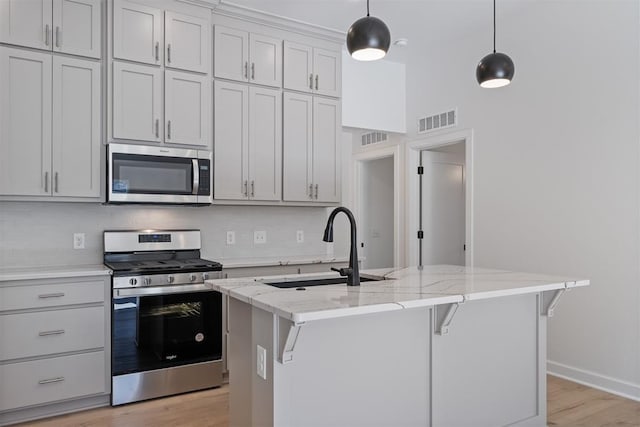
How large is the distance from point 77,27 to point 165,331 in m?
2.14

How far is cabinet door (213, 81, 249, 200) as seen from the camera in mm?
3779

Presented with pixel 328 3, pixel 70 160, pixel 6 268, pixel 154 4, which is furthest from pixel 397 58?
pixel 6 268

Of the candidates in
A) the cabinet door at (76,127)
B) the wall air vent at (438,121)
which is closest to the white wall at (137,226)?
the cabinet door at (76,127)

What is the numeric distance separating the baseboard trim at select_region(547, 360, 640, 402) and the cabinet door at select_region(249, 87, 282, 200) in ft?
8.56

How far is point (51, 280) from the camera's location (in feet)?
9.43

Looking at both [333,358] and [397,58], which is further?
[397,58]

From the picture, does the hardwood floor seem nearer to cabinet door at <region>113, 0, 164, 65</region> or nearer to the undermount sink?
the undermount sink

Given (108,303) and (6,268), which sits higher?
(6,268)

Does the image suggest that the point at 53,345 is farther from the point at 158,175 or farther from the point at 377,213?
the point at 377,213

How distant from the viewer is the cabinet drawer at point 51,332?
2.76m

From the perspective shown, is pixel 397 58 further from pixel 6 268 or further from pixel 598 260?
pixel 6 268

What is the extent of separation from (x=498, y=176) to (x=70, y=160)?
11.1ft

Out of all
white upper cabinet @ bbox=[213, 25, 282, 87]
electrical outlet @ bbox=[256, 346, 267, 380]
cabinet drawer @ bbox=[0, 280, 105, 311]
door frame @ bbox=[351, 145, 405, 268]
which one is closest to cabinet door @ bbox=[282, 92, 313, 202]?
white upper cabinet @ bbox=[213, 25, 282, 87]

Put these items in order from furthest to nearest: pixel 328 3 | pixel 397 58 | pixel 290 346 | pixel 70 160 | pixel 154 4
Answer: pixel 397 58
pixel 328 3
pixel 154 4
pixel 70 160
pixel 290 346
